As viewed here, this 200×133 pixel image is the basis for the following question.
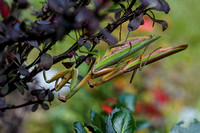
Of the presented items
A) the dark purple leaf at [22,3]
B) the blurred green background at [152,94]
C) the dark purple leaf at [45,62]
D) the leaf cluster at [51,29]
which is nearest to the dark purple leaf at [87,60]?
the leaf cluster at [51,29]

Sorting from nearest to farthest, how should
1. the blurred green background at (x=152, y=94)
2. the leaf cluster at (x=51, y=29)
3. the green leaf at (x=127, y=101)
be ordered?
1. the leaf cluster at (x=51, y=29)
2. the green leaf at (x=127, y=101)
3. the blurred green background at (x=152, y=94)

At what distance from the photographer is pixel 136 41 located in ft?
3.02

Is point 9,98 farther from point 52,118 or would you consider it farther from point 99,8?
point 99,8

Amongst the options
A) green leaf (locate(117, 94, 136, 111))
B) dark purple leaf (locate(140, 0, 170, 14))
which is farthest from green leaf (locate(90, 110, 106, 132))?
dark purple leaf (locate(140, 0, 170, 14))

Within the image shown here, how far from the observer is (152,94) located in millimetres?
2727

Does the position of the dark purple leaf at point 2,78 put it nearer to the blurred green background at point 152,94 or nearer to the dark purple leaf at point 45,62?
the dark purple leaf at point 45,62

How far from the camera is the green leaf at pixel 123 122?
695 mm

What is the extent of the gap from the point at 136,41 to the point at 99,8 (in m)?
0.47

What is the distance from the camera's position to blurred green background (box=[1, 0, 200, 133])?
2.41m

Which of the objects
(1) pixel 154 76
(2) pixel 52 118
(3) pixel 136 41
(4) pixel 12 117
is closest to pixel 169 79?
(1) pixel 154 76

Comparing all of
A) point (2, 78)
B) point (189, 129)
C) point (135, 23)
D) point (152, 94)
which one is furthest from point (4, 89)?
point (152, 94)

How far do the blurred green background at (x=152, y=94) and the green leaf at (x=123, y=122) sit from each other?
102 cm

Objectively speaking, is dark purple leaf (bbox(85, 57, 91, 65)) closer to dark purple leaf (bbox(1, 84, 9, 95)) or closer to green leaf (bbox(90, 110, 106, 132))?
green leaf (bbox(90, 110, 106, 132))

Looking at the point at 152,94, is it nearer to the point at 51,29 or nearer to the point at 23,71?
the point at 23,71
